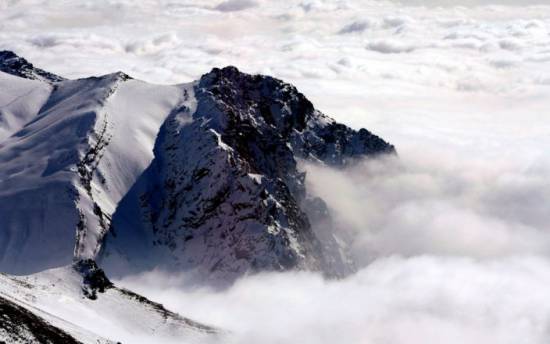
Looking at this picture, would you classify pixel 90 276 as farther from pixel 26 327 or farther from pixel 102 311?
pixel 26 327

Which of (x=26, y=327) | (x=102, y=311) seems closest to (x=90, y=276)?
(x=102, y=311)

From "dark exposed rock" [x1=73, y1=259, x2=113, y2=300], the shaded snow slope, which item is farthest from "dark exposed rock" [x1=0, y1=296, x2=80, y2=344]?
"dark exposed rock" [x1=73, y1=259, x2=113, y2=300]

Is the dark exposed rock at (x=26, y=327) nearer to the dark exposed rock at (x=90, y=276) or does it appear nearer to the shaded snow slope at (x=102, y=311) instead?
Answer: the shaded snow slope at (x=102, y=311)

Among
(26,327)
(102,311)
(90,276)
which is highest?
(26,327)

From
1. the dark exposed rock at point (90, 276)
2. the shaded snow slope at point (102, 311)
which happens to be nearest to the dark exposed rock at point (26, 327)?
the shaded snow slope at point (102, 311)

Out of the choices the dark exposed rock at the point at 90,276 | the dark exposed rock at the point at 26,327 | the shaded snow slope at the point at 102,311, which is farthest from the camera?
the dark exposed rock at the point at 90,276

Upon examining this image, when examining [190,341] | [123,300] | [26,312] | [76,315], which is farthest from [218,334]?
[26,312]

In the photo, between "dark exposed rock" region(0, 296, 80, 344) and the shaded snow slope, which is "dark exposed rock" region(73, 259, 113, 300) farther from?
"dark exposed rock" region(0, 296, 80, 344)

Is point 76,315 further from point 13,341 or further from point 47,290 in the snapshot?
Answer: point 13,341
